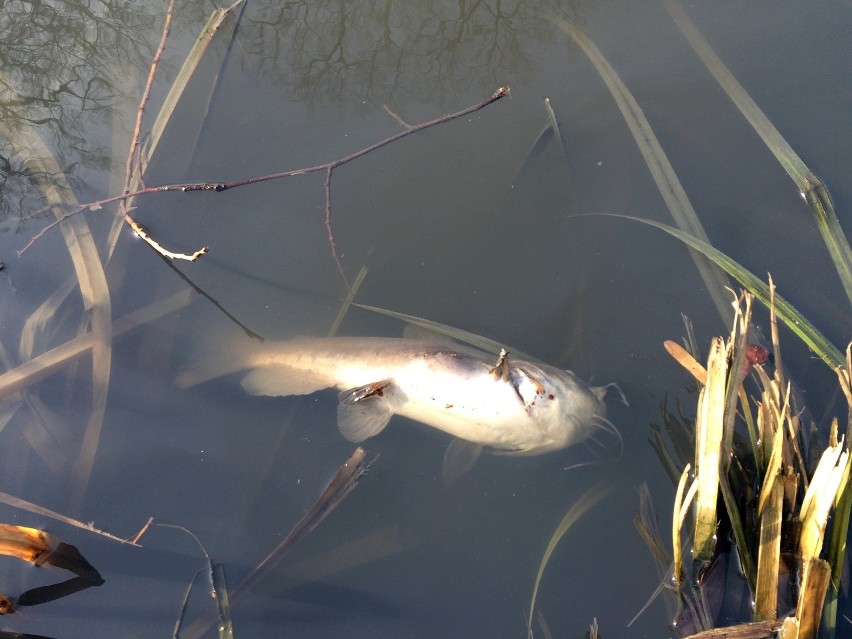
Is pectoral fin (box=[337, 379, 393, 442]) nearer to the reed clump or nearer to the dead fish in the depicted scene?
the dead fish

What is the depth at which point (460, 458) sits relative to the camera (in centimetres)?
274

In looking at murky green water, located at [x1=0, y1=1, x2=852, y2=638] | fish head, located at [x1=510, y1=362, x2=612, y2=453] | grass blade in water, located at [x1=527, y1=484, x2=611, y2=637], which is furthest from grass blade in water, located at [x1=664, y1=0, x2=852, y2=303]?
grass blade in water, located at [x1=527, y1=484, x2=611, y2=637]

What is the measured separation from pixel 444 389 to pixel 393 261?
919mm

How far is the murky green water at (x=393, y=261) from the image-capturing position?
258 cm

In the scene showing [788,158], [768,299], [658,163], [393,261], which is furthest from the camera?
[393,261]

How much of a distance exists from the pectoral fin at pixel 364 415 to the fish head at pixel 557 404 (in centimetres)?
58

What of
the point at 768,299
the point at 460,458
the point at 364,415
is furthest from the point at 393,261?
the point at 768,299

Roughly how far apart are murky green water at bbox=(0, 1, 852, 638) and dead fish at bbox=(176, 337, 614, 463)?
0.46 feet

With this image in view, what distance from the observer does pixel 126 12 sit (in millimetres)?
3998

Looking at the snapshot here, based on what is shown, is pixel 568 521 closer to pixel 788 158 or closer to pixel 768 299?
pixel 768 299

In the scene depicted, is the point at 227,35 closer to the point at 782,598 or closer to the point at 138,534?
the point at 138,534

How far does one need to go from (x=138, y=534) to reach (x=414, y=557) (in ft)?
3.82

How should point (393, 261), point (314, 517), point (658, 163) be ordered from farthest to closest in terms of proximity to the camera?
1. point (393, 261)
2. point (658, 163)
3. point (314, 517)

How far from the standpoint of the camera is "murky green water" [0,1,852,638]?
8.47 ft
